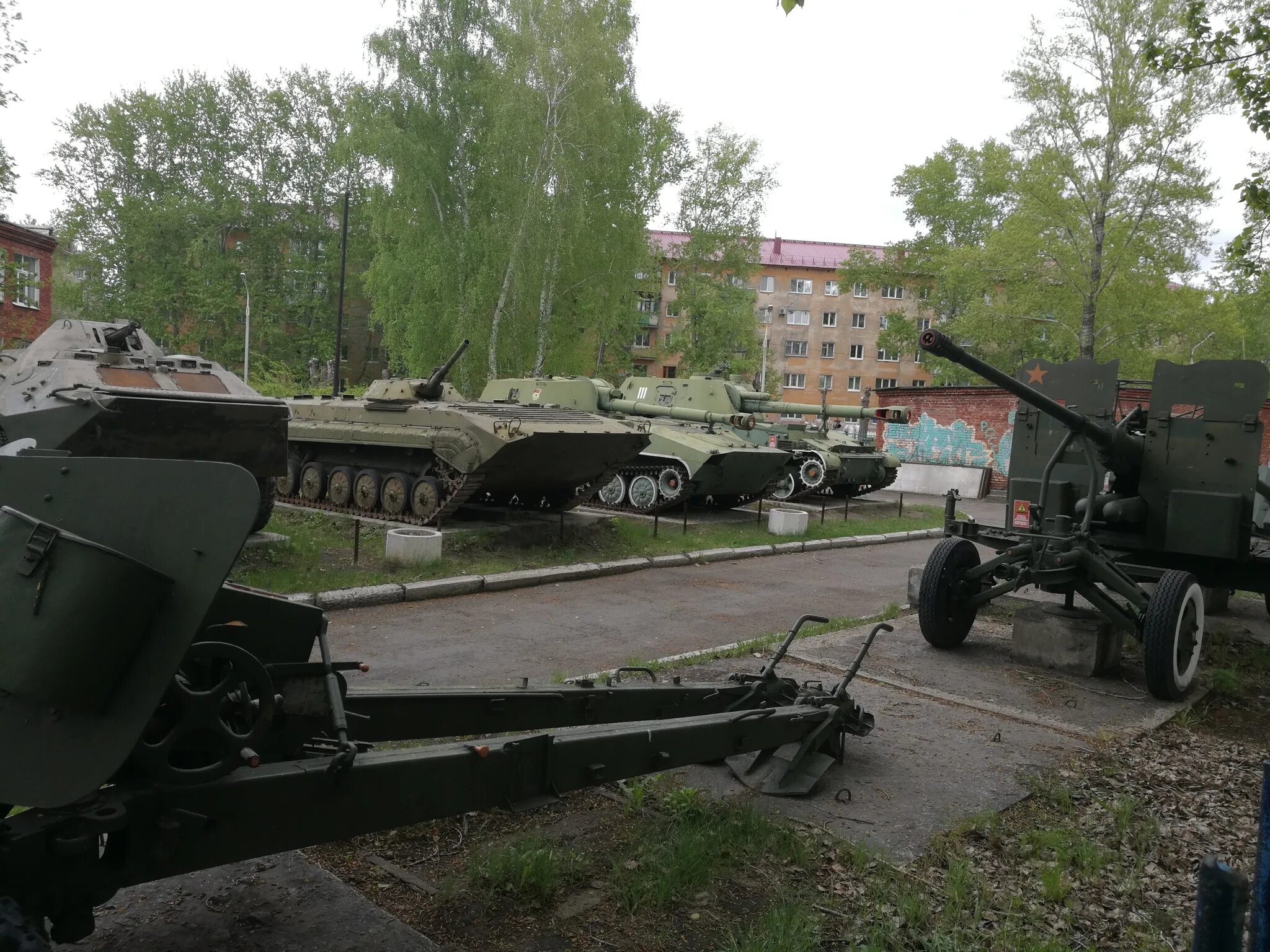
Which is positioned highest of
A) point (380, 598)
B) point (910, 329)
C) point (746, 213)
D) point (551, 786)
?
point (746, 213)

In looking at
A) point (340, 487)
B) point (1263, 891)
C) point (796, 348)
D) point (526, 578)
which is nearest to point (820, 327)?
point (796, 348)

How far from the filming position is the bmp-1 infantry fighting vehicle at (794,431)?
17141mm

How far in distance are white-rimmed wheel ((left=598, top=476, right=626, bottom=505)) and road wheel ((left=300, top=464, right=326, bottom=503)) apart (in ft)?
14.2

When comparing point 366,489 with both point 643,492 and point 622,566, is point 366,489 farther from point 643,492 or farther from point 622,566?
point 643,492

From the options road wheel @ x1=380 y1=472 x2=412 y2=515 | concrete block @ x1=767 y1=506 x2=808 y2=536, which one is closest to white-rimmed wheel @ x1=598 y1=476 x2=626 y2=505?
concrete block @ x1=767 y1=506 x2=808 y2=536

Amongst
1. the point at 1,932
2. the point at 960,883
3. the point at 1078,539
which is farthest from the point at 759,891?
the point at 1078,539

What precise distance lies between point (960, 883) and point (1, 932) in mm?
2931

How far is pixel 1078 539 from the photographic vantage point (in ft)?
21.6

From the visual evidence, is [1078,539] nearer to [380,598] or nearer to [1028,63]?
[380,598]

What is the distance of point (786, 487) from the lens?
60.0 feet

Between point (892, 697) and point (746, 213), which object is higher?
point (746, 213)

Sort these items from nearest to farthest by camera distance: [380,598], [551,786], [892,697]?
[551,786]
[892,697]
[380,598]

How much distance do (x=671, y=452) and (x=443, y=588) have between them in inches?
255

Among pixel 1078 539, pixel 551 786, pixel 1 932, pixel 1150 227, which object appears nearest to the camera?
pixel 1 932
